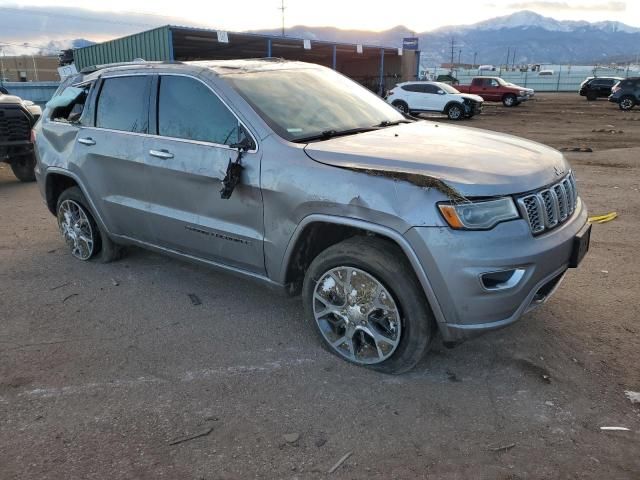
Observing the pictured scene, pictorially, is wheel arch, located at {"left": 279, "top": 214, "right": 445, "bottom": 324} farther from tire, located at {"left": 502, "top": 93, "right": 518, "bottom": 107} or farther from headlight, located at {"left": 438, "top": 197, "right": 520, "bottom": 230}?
tire, located at {"left": 502, "top": 93, "right": 518, "bottom": 107}

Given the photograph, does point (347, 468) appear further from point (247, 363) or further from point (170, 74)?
point (170, 74)

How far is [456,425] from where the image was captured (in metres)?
2.82

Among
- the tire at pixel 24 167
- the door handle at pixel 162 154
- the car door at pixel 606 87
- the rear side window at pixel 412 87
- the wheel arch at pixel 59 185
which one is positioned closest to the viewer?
the door handle at pixel 162 154

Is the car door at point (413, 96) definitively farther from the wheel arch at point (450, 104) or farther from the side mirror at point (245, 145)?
the side mirror at point (245, 145)

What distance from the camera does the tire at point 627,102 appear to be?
85.7ft

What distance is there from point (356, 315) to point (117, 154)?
2475mm

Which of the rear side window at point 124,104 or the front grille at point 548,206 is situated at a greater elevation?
the rear side window at point 124,104

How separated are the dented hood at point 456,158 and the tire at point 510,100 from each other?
96.4ft

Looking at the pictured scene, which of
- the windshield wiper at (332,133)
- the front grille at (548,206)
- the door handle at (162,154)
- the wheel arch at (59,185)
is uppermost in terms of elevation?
the windshield wiper at (332,133)

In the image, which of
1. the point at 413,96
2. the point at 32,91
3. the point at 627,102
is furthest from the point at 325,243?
the point at 627,102

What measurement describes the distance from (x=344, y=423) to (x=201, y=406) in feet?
2.65

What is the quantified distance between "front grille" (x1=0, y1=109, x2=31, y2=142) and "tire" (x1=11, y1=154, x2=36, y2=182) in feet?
1.85

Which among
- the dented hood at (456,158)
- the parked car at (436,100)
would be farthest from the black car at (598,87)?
the dented hood at (456,158)

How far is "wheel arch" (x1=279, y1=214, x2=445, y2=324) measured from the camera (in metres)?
2.92
